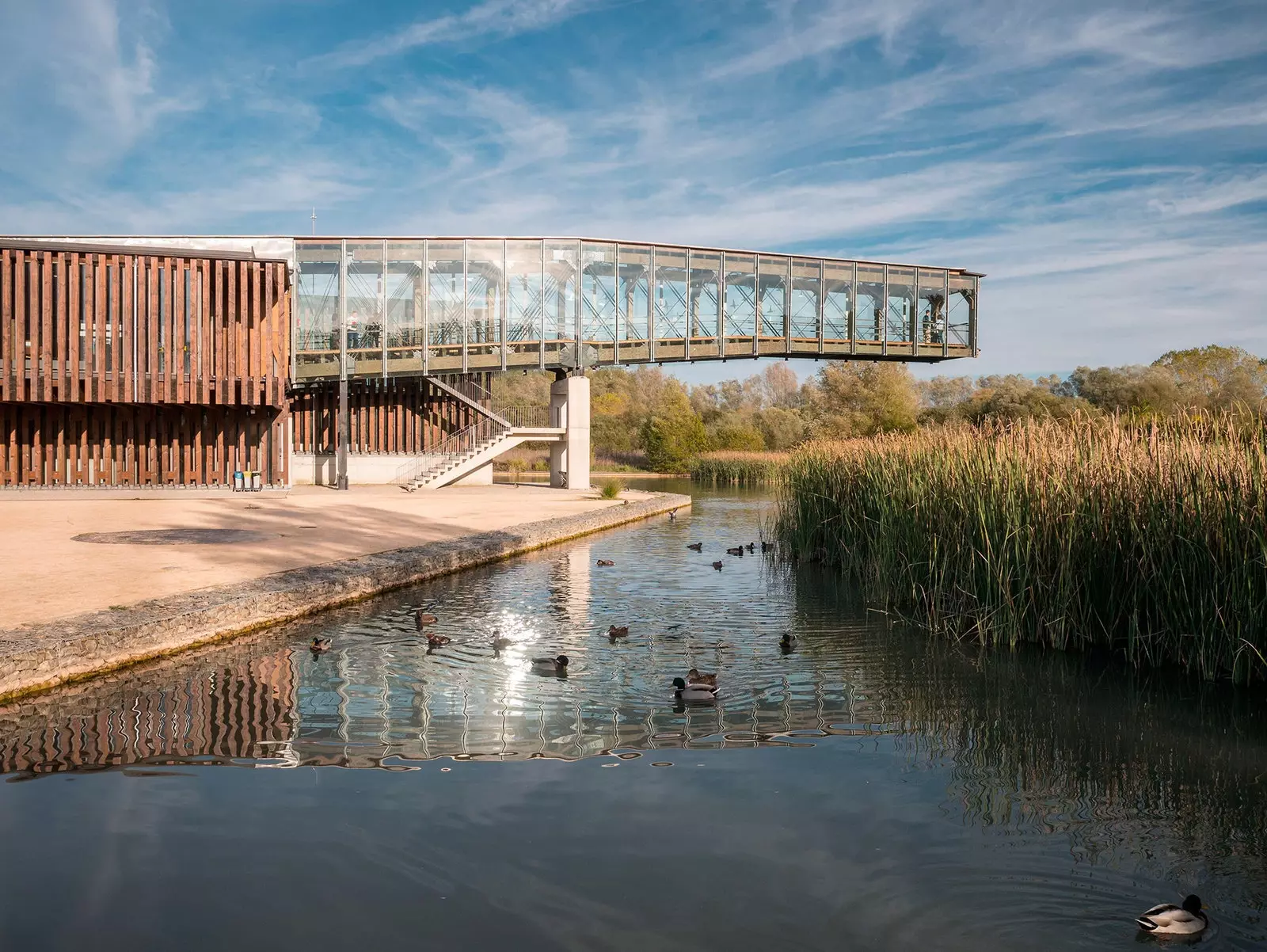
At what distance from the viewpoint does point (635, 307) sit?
34969mm

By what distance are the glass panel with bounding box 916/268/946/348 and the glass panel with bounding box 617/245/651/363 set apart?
10.9 m

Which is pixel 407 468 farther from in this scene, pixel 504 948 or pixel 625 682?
pixel 504 948

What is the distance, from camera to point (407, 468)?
3656cm

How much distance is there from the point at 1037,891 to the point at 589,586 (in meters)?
9.48

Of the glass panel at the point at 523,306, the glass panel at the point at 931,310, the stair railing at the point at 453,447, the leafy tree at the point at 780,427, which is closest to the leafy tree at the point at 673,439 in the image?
the leafy tree at the point at 780,427

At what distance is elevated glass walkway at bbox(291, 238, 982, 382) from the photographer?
109ft

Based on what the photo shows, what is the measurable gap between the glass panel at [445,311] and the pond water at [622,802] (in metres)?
24.9

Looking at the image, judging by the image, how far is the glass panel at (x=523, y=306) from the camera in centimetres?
3388

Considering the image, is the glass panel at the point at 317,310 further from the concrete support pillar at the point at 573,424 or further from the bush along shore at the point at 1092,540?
the bush along shore at the point at 1092,540

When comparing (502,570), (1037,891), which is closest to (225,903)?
(1037,891)

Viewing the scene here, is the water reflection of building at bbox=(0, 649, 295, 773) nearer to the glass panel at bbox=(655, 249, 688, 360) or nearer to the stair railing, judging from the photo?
the stair railing

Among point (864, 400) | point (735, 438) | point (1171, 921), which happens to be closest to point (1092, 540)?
point (1171, 921)

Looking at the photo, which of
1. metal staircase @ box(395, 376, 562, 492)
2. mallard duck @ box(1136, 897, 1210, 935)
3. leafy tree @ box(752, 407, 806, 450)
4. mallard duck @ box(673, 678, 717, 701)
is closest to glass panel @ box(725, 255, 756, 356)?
metal staircase @ box(395, 376, 562, 492)

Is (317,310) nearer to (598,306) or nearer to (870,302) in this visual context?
(598,306)
